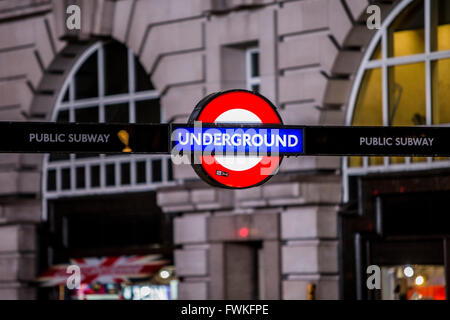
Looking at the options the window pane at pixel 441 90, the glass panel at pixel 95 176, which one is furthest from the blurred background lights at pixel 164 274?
the window pane at pixel 441 90

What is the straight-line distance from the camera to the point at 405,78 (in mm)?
18750

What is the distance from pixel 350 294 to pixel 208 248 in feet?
10.1

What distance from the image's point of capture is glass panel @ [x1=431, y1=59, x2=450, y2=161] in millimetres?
18109

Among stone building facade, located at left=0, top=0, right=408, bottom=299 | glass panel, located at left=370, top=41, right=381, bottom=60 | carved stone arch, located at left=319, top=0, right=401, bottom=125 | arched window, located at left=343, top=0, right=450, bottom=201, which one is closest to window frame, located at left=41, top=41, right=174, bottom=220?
stone building facade, located at left=0, top=0, right=408, bottom=299

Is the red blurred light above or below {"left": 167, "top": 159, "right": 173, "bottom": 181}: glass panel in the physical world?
below

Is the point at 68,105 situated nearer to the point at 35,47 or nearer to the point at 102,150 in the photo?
the point at 35,47

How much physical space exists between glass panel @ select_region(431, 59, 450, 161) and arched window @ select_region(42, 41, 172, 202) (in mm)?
6164

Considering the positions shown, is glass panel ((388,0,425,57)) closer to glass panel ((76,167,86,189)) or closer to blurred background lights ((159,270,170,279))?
blurred background lights ((159,270,170,279))

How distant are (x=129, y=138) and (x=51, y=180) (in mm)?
18790

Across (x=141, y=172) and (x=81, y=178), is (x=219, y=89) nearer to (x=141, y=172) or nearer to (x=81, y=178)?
(x=141, y=172)

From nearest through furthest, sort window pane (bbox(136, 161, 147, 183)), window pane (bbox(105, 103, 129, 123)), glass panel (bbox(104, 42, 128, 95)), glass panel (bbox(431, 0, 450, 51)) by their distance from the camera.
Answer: glass panel (bbox(431, 0, 450, 51)) → window pane (bbox(136, 161, 147, 183)) → window pane (bbox(105, 103, 129, 123)) → glass panel (bbox(104, 42, 128, 95))

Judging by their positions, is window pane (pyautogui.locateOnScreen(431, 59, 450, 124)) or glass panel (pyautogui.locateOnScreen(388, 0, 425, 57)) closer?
window pane (pyautogui.locateOnScreen(431, 59, 450, 124))

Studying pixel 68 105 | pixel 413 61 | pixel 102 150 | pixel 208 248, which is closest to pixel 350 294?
pixel 208 248
